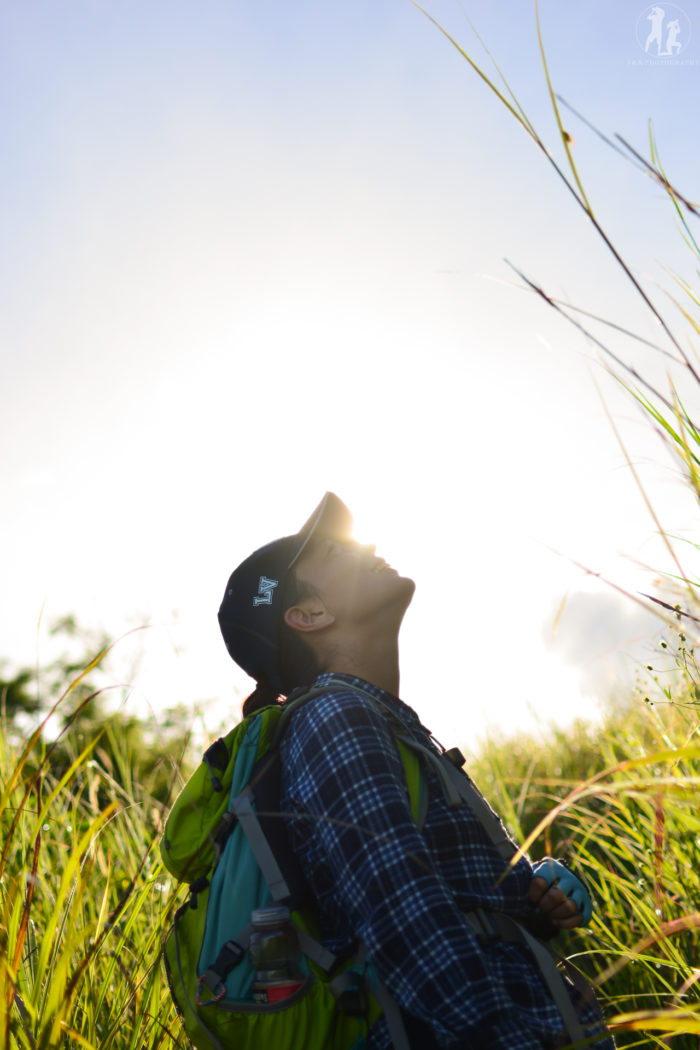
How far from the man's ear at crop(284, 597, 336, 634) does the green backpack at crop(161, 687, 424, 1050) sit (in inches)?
27.8

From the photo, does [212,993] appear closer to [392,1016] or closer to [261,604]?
[392,1016]

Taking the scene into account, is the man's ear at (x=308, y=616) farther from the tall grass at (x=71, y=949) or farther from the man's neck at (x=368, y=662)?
the tall grass at (x=71, y=949)

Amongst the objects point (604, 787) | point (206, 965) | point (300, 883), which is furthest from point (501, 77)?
point (206, 965)

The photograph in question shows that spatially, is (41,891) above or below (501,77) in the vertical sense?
below

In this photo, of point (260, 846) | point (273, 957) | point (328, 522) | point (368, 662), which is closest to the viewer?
point (273, 957)

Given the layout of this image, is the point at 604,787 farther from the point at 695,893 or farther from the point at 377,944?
the point at 695,893

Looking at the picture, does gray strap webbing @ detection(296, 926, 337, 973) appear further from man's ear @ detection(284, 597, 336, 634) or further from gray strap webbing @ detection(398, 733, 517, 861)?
man's ear @ detection(284, 597, 336, 634)

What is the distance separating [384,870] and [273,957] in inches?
14.8

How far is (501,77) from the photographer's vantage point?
4.29 ft

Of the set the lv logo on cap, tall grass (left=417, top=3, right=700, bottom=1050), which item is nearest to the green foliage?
tall grass (left=417, top=3, right=700, bottom=1050)

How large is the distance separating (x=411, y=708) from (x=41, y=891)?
4.12 ft

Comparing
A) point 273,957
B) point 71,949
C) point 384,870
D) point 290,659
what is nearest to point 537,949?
point 384,870

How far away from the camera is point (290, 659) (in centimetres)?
266

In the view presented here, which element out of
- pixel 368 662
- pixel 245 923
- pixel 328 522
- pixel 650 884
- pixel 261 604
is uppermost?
pixel 328 522
